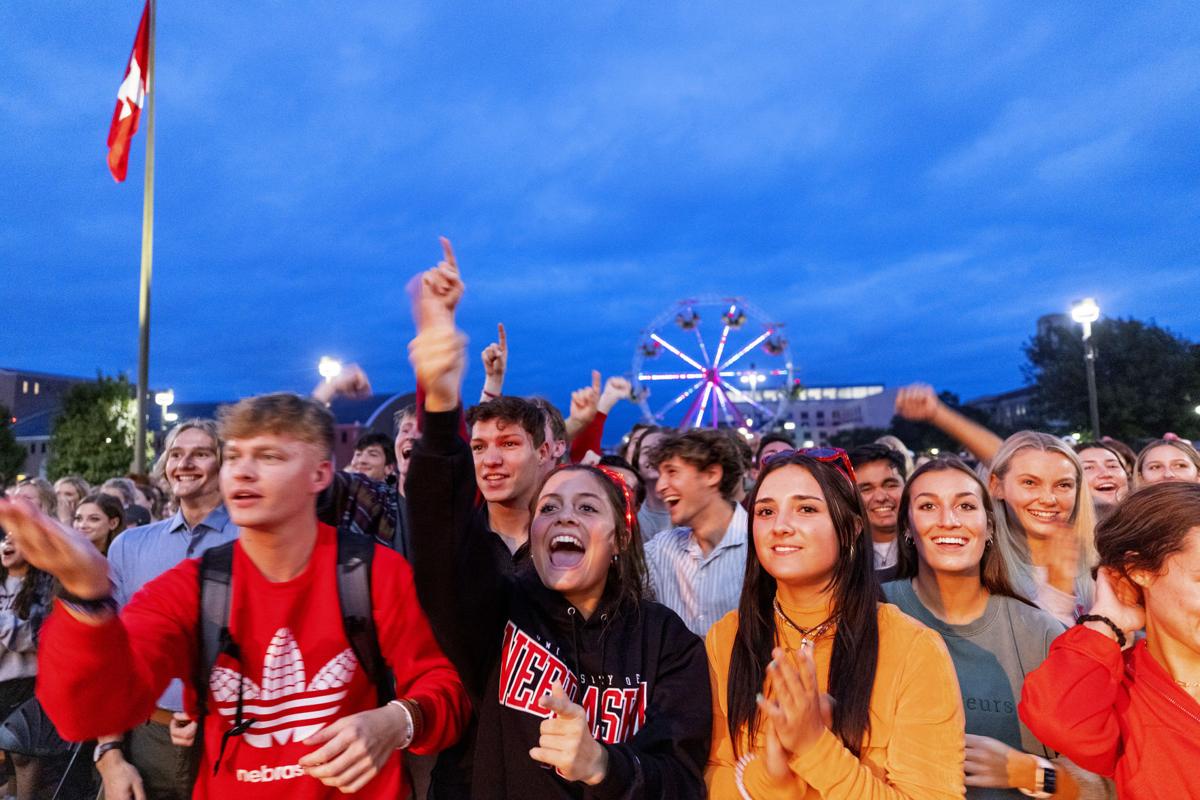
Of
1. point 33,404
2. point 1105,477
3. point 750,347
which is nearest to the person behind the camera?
point 1105,477

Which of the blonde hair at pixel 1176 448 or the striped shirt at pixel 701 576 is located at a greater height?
the blonde hair at pixel 1176 448

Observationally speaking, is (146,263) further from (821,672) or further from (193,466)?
(821,672)

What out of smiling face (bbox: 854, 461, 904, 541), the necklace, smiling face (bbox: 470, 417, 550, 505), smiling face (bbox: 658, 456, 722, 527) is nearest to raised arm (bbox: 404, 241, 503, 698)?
the necklace

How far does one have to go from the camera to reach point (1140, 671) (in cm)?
254

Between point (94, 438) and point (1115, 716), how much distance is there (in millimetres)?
44964

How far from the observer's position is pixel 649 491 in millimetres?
7430

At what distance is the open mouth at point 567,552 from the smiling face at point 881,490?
275 centimetres

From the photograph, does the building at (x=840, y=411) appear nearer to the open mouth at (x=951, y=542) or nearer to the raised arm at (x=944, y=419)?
the raised arm at (x=944, y=419)

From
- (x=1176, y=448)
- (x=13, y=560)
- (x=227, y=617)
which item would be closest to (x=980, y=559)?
(x=227, y=617)

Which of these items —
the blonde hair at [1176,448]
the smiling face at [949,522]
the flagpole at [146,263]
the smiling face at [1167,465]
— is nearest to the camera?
the smiling face at [949,522]

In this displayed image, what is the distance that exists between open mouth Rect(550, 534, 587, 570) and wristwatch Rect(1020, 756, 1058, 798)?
169cm

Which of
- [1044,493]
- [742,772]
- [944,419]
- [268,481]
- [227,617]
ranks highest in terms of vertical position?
[944,419]

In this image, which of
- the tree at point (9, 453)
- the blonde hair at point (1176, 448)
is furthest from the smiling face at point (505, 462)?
the tree at point (9, 453)

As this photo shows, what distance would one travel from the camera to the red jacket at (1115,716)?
2.38 metres
